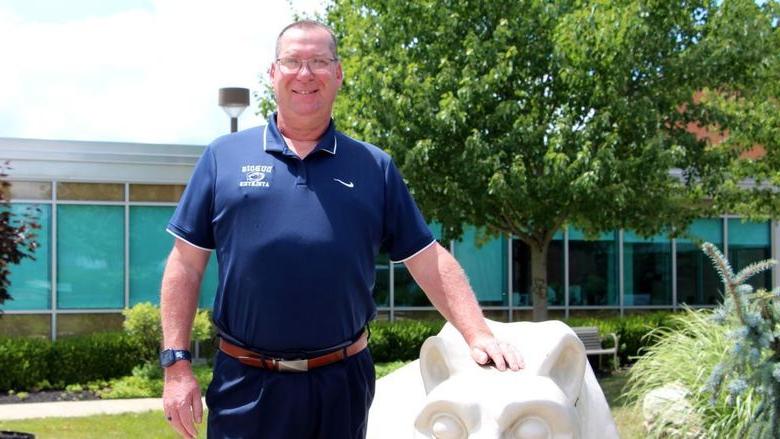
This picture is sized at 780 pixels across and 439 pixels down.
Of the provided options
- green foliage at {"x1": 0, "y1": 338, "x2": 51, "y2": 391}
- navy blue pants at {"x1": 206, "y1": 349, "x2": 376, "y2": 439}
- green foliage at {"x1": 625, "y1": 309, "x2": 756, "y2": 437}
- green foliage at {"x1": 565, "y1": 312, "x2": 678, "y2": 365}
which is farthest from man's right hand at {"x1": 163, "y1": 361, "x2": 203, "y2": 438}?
green foliage at {"x1": 565, "y1": 312, "x2": 678, "y2": 365}

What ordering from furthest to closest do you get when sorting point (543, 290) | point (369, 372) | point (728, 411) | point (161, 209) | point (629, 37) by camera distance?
point (161, 209) < point (543, 290) < point (629, 37) < point (728, 411) < point (369, 372)

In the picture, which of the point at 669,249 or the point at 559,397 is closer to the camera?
the point at 559,397

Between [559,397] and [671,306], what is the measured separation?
1782 cm

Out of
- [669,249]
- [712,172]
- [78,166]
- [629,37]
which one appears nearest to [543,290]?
[712,172]

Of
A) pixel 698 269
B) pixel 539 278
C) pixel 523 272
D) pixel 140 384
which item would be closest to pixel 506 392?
pixel 140 384

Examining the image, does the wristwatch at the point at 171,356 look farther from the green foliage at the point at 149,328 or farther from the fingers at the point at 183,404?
the green foliage at the point at 149,328

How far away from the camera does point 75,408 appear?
Result: 11781 millimetres

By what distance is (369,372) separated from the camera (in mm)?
3664

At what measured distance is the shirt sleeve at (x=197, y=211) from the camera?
3428 millimetres

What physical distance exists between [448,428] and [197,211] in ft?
4.19

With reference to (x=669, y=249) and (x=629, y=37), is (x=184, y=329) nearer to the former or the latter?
(x=629, y=37)

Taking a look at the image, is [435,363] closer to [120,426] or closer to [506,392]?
[506,392]

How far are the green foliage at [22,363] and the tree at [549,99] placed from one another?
5.48 m

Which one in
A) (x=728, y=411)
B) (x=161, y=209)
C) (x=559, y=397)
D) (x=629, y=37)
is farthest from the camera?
(x=161, y=209)
